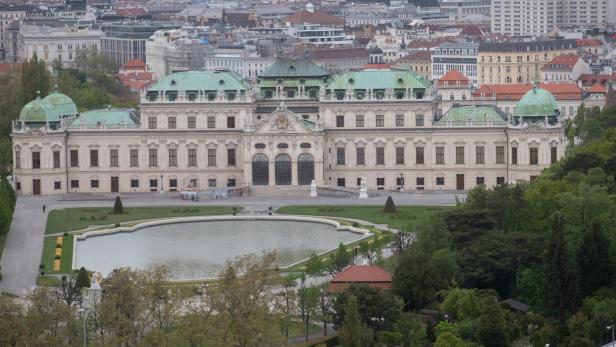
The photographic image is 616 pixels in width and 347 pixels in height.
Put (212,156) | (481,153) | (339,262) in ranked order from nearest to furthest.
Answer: (339,262), (481,153), (212,156)

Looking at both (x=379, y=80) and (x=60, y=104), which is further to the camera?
(x=60, y=104)

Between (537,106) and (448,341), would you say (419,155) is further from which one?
(448,341)

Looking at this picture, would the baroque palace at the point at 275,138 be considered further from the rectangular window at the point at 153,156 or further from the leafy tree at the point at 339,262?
the leafy tree at the point at 339,262

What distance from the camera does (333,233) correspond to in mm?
125438

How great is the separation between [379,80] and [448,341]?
6162 centimetres

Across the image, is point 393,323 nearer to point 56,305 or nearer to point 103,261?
point 56,305

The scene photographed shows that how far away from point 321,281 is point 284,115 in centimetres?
4042

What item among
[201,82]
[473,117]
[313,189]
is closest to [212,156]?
[201,82]

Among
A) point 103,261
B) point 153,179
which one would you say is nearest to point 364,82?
point 153,179

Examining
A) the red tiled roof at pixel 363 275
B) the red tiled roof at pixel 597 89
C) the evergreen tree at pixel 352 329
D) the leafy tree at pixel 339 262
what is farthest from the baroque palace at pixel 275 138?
the evergreen tree at pixel 352 329

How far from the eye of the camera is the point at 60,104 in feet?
485

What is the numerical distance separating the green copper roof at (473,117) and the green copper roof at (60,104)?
24.2 metres

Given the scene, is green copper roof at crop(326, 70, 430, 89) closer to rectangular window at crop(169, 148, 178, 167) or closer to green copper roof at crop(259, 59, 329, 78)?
green copper roof at crop(259, 59, 329, 78)

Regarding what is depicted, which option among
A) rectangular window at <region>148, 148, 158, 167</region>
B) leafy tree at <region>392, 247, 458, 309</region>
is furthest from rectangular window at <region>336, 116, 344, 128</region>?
leafy tree at <region>392, 247, 458, 309</region>
